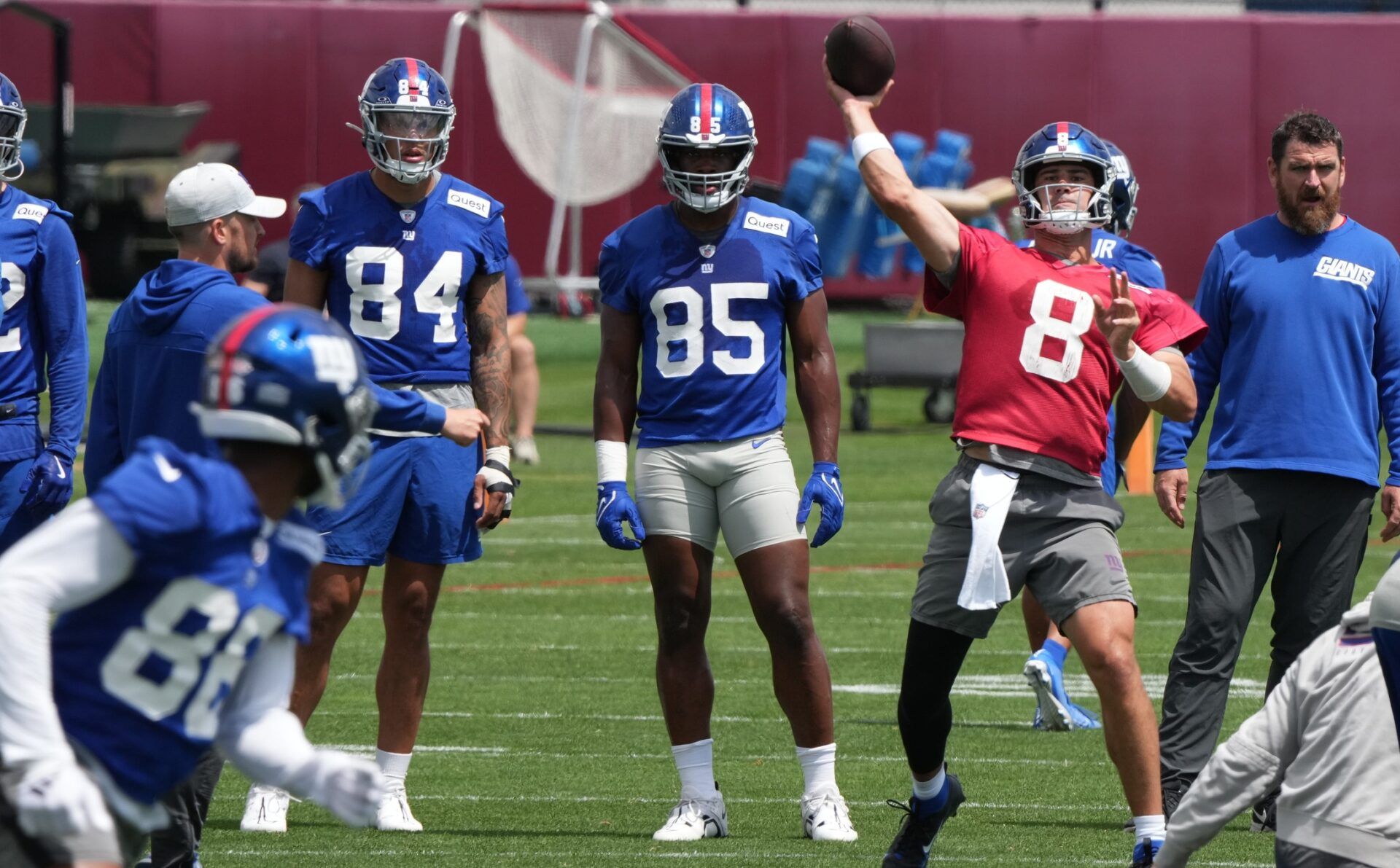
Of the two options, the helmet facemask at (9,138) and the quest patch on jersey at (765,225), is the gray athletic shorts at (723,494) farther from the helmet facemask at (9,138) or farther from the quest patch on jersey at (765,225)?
the helmet facemask at (9,138)

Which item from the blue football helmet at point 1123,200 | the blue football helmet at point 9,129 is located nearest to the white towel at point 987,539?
the blue football helmet at point 1123,200

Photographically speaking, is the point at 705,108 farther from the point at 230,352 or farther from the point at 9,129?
the point at 230,352

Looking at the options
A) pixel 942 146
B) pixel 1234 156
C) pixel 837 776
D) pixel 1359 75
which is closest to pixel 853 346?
pixel 942 146

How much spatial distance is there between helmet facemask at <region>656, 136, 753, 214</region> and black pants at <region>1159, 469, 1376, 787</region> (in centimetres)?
167

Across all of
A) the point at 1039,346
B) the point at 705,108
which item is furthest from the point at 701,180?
the point at 1039,346

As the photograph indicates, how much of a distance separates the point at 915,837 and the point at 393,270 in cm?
226

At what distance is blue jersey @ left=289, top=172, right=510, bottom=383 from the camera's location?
20.8 feet

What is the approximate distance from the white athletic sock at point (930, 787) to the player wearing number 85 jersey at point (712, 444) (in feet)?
1.62

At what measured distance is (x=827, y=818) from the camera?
6.10 m

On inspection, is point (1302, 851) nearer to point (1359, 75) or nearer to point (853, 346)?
point (853, 346)

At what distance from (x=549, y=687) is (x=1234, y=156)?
850 inches

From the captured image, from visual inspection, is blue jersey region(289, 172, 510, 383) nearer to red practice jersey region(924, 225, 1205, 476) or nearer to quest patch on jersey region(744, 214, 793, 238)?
quest patch on jersey region(744, 214, 793, 238)

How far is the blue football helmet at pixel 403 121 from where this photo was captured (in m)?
6.39

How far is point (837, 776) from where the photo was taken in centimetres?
721
